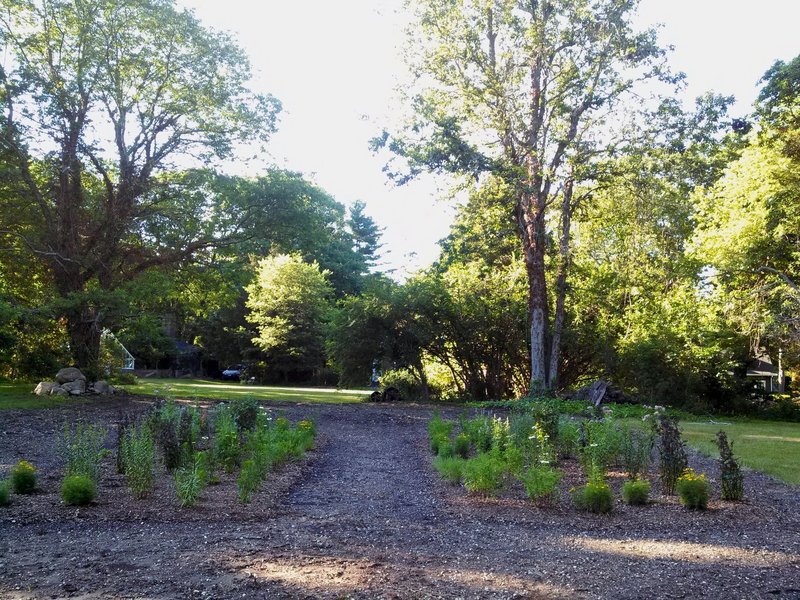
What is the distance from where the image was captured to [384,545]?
492 centimetres

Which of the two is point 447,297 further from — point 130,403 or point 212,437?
point 212,437

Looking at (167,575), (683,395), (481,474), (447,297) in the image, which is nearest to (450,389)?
(447,297)

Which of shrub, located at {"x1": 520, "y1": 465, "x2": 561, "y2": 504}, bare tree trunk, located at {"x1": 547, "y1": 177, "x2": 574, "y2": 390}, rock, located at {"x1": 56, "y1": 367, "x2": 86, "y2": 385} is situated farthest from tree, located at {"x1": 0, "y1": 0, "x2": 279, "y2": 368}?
shrub, located at {"x1": 520, "y1": 465, "x2": 561, "y2": 504}

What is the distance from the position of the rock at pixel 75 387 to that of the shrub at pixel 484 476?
15702mm

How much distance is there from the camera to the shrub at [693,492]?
248 inches

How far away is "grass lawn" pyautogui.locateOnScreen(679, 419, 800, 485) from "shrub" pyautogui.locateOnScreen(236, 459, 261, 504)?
4855 millimetres

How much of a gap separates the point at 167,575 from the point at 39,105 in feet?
63.7

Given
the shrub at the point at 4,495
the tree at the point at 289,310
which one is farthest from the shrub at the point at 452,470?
the tree at the point at 289,310

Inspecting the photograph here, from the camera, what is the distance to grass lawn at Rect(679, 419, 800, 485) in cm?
923

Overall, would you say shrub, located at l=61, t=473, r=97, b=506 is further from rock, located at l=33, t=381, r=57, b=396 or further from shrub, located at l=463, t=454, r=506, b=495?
rock, located at l=33, t=381, r=57, b=396

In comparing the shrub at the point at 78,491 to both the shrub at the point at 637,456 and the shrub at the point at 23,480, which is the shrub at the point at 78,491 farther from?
the shrub at the point at 637,456

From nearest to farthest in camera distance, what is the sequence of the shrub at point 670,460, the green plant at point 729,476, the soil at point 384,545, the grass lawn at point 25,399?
the soil at point 384,545, the green plant at point 729,476, the shrub at point 670,460, the grass lawn at point 25,399

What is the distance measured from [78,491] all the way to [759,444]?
37.2 feet

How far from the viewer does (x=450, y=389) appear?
23234 millimetres
